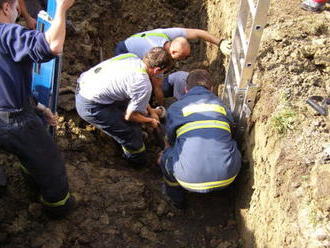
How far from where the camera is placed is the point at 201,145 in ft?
11.5

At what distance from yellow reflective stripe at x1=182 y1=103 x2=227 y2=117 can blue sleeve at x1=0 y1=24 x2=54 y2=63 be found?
1.61 metres

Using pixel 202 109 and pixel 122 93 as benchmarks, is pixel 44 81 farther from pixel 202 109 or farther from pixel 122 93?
pixel 202 109

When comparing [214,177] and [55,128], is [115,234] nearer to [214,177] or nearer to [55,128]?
[214,177]

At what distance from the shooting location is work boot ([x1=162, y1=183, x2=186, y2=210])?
411cm

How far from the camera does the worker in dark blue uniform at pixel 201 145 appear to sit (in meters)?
3.51

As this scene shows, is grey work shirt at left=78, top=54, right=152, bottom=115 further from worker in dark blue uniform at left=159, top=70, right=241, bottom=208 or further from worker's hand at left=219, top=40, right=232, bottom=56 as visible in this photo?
worker's hand at left=219, top=40, right=232, bottom=56

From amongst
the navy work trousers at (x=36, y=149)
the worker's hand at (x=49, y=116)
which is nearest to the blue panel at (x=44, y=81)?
the worker's hand at (x=49, y=116)

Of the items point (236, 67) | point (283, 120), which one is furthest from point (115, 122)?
Answer: point (283, 120)

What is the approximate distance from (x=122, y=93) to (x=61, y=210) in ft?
4.34

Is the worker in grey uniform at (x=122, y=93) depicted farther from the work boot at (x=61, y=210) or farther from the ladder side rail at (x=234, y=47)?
the work boot at (x=61, y=210)

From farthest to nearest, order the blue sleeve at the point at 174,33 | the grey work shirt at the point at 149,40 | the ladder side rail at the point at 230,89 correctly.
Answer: the blue sleeve at the point at 174,33 < the grey work shirt at the point at 149,40 < the ladder side rail at the point at 230,89

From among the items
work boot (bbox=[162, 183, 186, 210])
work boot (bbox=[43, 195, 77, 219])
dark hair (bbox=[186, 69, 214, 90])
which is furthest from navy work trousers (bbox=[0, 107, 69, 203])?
dark hair (bbox=[186, 69, 214, 90])

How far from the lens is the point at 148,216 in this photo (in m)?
4.00

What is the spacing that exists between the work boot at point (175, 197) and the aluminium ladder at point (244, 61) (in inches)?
37.0
